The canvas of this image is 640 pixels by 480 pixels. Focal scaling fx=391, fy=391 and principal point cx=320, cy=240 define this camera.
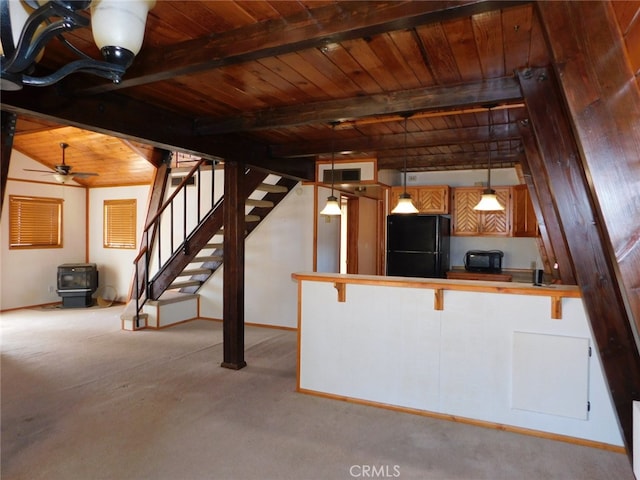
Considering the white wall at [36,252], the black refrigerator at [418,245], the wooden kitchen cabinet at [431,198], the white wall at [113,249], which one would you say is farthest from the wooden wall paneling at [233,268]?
the white wall at [36,252]

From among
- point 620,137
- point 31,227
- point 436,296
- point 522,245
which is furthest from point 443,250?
point 31,227

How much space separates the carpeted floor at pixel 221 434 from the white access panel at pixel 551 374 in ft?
0.80

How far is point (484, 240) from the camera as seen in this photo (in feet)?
20.1

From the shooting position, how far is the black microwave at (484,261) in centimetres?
566

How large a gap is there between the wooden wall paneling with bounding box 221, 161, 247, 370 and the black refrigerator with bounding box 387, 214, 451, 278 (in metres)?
2.56

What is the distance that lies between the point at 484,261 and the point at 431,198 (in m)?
1.20

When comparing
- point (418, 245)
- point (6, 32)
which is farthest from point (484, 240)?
point (6, 32)

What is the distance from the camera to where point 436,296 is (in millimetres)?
3062

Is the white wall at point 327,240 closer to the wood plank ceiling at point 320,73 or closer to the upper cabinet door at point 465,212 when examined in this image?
the wood plank ceiling at point 320,73

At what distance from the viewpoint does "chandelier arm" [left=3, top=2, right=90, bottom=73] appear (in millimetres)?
1071

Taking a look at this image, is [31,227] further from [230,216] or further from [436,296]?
[436,296]

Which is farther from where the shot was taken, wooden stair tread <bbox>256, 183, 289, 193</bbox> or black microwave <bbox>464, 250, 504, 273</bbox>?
black microwave <bbox>464, 250, 504, 273</bbox>

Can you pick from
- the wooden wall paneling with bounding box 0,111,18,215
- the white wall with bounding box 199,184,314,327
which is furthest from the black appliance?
the wooden wall paneling with bounding box 0,111,18,215

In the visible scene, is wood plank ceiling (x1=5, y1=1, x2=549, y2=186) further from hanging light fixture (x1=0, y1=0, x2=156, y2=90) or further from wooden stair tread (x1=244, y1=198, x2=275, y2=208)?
wooden stair tread (x1=244, y1=198, x2=275, y2=208)
